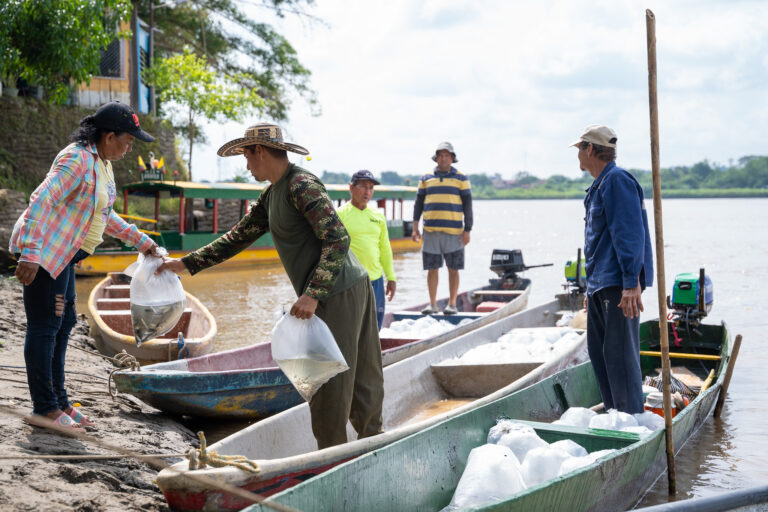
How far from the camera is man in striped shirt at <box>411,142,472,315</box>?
832cm

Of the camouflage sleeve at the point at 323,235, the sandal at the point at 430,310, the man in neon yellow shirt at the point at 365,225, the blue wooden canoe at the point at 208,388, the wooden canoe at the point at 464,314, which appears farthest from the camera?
the sandal at the point at 430,310

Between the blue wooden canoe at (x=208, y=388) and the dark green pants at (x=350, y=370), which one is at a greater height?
the dark green pants at (x=350, y=370)

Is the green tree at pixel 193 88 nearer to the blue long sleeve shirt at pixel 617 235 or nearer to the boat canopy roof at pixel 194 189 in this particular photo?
the boat canopy roof at pixel 194 189

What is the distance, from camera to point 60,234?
3.65 metres

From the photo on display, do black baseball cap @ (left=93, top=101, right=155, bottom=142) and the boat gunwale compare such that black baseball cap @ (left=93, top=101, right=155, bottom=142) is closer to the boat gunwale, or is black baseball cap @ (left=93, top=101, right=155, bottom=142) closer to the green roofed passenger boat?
the boat gunwale

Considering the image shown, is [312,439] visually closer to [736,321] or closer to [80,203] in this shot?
[80,203]

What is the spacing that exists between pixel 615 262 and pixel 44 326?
10.1 feet

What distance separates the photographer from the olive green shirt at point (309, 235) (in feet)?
10.5

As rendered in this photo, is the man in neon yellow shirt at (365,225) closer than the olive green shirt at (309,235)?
No

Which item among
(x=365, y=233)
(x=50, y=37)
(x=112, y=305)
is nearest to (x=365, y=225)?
(x=365, y=233)

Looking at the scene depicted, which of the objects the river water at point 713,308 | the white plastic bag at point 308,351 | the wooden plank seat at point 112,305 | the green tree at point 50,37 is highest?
the green tree at point 50,37

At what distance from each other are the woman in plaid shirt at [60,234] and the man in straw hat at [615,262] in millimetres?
2596

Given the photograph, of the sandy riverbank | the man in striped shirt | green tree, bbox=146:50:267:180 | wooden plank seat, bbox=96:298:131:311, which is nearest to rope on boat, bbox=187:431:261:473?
the sandy riverbank

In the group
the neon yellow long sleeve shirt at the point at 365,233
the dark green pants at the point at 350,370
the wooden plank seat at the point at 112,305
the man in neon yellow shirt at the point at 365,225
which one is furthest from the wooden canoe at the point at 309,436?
the wooden plank seat at the point at 112,305
